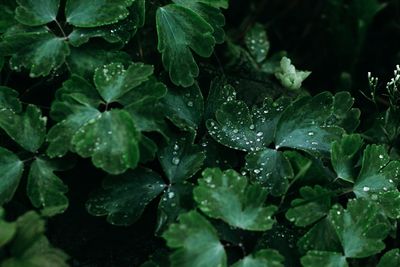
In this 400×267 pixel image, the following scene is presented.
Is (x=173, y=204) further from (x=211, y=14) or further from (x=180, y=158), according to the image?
(x=211, y=14)

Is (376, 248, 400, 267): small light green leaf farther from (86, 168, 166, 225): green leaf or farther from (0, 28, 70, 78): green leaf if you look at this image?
(0, 28, 70, 78): green leaf

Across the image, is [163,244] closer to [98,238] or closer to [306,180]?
[98,238]

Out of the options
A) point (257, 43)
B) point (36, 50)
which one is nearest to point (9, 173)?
point (36, 50)

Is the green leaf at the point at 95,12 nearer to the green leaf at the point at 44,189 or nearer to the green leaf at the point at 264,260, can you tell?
the green leaf at the point at 44,189

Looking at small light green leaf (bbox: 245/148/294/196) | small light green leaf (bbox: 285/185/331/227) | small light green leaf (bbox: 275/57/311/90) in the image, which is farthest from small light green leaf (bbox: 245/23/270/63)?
small light green leaf (bbox: 285/185/331/227)

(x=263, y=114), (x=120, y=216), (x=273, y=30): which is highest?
(x=263, y=114)

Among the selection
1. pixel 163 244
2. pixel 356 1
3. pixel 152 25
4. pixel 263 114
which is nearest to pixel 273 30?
pixel 356 1

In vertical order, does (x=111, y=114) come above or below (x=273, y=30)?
above

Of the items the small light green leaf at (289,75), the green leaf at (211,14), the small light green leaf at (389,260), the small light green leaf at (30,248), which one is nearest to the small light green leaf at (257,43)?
the small light green leaf at (289,75)
